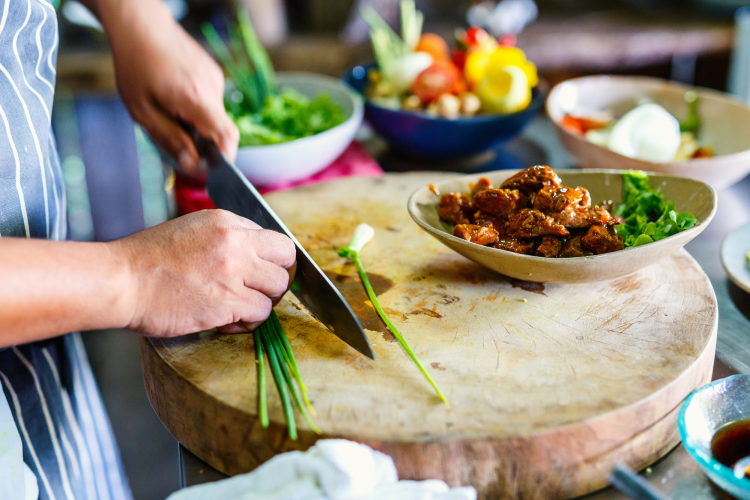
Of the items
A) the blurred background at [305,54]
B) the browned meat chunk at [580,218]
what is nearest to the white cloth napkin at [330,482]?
the browned meat chunk at [580,218]

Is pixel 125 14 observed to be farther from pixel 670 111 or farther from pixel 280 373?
pixel 670 111

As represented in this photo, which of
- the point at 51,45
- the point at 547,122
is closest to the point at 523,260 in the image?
the point at 51,45

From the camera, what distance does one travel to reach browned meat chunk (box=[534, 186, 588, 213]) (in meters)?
1.05

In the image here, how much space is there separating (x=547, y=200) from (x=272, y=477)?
685 mm

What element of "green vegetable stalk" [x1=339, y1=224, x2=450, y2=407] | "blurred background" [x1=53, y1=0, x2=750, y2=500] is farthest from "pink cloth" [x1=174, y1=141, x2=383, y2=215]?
"blurred background" [x1=53, y1=0, x2=750, y2=500]

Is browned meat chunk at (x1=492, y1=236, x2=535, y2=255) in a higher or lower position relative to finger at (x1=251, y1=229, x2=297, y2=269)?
lower

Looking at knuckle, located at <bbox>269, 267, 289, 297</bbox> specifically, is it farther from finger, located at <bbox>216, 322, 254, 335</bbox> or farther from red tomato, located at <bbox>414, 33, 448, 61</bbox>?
red tomato, located at <bbox>414, 33, 448, 61</bbox>

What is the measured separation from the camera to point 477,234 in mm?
1063

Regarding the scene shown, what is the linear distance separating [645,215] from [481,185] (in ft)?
1.11

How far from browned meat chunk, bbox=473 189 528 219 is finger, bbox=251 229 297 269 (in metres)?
0.40

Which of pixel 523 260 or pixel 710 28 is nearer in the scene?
pixel 523 260

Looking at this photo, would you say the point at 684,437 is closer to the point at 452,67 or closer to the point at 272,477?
the point at 272,477

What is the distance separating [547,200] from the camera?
1064mm

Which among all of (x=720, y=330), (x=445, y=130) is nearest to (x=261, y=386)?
(x=720, y=330)
